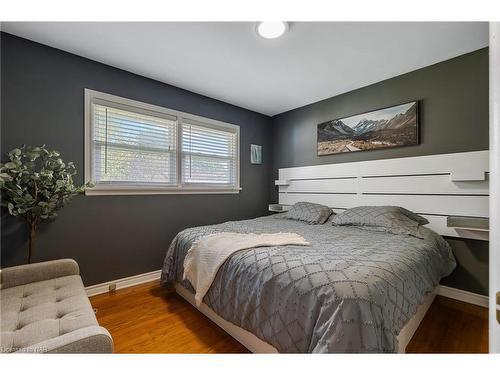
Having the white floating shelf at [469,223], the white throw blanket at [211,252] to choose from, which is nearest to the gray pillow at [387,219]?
the white floating shelf at [469,223]

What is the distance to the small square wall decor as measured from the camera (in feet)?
12.4

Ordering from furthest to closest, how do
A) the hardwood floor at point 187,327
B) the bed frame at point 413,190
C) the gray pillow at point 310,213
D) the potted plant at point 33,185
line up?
the gray pillow at point 310,213 → the bed frame at point 413,190 → the potted plant at point 33,185 → the hardwood floor at point 187,327

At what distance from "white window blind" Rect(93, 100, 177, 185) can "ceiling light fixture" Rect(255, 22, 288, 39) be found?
150cm

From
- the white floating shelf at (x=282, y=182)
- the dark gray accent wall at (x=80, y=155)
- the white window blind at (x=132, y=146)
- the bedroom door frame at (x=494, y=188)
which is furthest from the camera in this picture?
the white floating shelf at (x=282, y=182)

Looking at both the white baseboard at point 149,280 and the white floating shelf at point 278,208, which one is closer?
the white baseboard at point 149,280

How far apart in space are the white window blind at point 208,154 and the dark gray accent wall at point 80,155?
0.81 ft

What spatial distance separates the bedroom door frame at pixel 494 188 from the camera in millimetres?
470

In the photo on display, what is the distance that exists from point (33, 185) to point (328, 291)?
7.42ft

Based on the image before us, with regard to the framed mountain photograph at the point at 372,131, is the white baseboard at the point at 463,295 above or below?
below

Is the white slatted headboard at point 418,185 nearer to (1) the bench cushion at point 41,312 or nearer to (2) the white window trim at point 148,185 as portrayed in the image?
(2) the white window trim at point 148,185

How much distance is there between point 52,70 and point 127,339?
2.39 metres

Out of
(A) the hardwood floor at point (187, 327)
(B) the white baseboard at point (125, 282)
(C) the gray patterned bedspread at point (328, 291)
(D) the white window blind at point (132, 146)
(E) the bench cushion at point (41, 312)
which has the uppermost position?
(D) the white window blind at point (132, 146)
